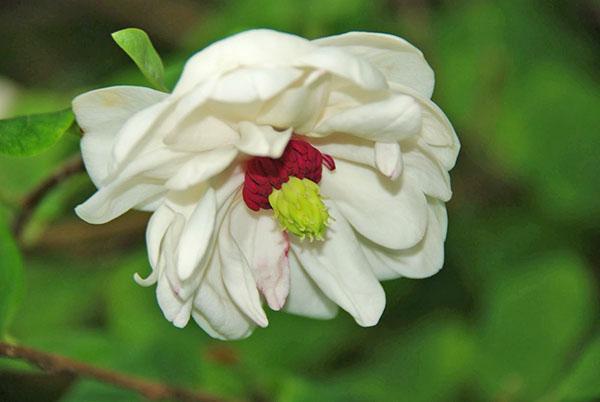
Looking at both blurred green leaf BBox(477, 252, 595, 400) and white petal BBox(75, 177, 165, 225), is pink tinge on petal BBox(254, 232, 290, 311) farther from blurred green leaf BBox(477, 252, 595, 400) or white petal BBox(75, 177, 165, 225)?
blurred green leaf BBox(477, 252, 595, 400)

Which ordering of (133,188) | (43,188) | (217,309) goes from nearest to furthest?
(133,188) < (217,309) < (43,188)

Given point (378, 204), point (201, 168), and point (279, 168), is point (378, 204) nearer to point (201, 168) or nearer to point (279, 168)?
point (279, 168)

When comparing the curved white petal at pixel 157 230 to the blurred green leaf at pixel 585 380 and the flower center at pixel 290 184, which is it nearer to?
the flower center at pixel 290 184

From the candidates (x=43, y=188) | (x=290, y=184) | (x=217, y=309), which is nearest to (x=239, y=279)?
(x=217, y=309)

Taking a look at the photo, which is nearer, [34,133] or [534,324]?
[34,133]

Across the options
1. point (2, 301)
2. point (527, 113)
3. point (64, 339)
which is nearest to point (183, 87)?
point (2, 301)

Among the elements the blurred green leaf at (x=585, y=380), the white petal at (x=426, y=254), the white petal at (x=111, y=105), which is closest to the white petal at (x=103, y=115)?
the white petal at (x=111, y=105)

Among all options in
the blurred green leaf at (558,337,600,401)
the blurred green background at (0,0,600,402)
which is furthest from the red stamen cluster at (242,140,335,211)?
the blurred green leaf at (558,337,600,401)
